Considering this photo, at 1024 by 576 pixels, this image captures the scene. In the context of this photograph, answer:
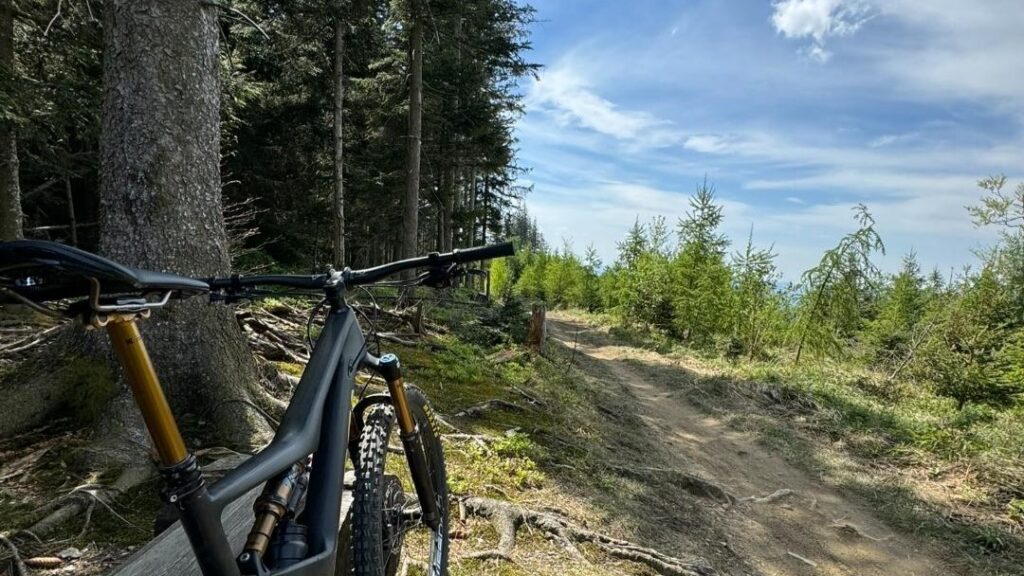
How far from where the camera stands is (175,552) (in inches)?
80.1

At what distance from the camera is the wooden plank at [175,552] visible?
1936 mm

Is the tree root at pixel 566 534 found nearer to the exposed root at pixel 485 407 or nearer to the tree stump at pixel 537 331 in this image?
the exposed root at pixel 485 407

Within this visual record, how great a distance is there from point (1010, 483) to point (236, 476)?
10.1m

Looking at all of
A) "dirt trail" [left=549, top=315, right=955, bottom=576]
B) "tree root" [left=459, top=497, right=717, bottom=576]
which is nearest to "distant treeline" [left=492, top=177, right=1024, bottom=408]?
"dirt trail" [left=549, top=315, right=955, bottom=576]

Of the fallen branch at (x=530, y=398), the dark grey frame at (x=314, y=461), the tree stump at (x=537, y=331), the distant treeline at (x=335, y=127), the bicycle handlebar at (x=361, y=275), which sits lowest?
the fallen branch at (x=530, y=398)

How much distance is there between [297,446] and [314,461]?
145mm

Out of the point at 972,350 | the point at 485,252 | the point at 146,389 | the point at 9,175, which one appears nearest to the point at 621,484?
the point at 485,252

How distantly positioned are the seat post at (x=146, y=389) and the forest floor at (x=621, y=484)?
1960 mm

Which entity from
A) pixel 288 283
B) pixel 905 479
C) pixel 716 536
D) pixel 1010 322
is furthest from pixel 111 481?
pixel 1010 322

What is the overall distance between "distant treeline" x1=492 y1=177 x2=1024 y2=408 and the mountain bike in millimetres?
13609

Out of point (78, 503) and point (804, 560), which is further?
point (804, 560)

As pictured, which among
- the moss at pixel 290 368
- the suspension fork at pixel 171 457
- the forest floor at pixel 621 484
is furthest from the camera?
the moss at pixel 290 368

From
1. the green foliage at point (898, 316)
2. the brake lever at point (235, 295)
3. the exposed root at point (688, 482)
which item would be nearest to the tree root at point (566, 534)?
the exposed root at point (688, 482)

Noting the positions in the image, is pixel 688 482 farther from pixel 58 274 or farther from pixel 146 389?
pixel 58 274
